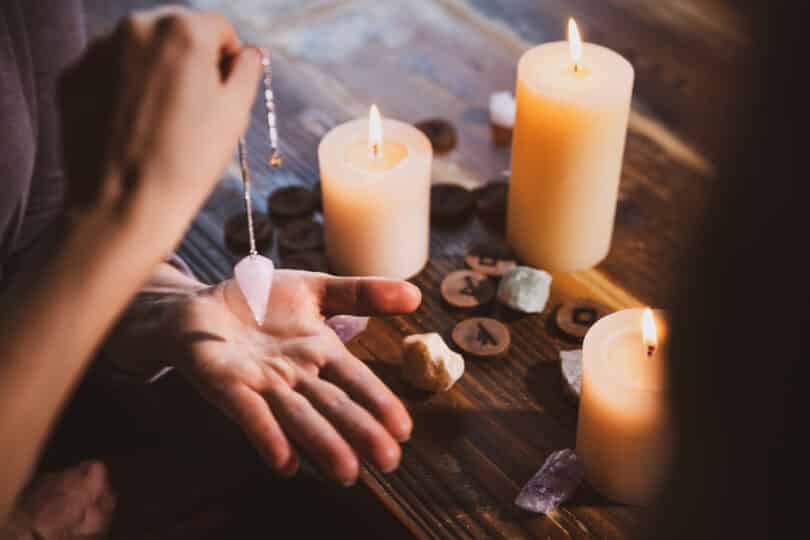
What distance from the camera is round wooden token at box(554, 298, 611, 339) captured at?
0.94m

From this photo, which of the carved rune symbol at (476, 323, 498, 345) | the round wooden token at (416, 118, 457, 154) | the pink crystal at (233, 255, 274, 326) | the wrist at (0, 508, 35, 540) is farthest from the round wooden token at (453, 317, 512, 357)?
the wrist at (0, 508, 35, 540)

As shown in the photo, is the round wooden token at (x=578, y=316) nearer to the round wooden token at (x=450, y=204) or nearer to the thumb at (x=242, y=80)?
the round wooden token at (x=450, y=204)

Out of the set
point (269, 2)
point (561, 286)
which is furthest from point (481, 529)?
point (269, 2)

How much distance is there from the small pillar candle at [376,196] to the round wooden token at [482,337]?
4.5 inches

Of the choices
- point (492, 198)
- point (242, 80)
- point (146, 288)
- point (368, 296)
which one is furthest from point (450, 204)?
point (242, 80)

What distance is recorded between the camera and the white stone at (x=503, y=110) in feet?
4.03

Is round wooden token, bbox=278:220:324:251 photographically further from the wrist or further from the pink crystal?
the wrist

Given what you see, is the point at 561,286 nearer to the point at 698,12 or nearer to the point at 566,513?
the point at 566,513

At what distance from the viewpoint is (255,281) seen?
89 cm

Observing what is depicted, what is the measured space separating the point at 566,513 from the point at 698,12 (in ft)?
3.57

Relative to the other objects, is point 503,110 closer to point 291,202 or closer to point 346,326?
point 291,202

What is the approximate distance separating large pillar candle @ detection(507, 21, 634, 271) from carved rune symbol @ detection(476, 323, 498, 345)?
0.43 feet

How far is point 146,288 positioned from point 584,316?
18.6 inches

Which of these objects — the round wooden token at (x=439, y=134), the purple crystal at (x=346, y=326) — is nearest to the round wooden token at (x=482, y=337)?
the purple crystal at (x=346, y=326)
